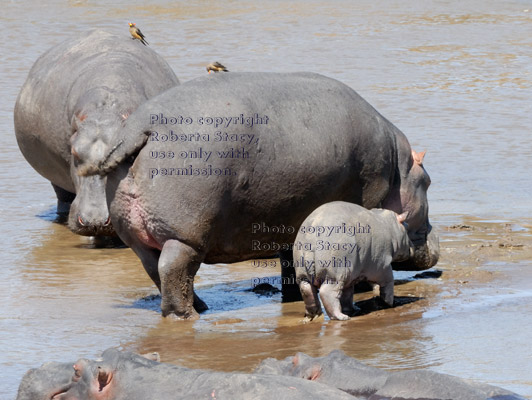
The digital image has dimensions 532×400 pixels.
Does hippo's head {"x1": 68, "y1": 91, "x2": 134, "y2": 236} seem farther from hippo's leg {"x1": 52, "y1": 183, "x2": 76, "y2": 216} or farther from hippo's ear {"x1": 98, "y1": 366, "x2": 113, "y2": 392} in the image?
hippo's ear {"x1": 98, "y1": 366, "x2": 113, "y2": 392}

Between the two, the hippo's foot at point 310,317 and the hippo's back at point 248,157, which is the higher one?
the hippo's back at point 248,157

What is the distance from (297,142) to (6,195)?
4.94m

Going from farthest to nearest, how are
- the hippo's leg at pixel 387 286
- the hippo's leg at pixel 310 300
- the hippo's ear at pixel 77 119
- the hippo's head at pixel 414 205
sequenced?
the hippo's ear at pixel 77 119 < the hippo's head at pixel 414 205 < the hippo's leg at pixel 387 286 < the hippo's leg at pixel 310 300

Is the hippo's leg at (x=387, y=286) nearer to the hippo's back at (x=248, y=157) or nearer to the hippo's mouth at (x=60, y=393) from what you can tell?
the hippo's back at (x=248, y=157)

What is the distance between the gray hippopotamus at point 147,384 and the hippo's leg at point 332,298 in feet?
8.35

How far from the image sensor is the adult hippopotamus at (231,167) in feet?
21.7

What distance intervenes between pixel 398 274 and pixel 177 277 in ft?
7.38

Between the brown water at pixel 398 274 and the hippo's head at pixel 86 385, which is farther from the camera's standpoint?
the brown water at pixel 398 274

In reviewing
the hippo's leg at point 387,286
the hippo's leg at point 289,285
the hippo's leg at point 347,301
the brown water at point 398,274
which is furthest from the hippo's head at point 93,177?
the hippo's leg at point 387,286

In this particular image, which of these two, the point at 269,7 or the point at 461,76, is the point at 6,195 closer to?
the point at 461,76

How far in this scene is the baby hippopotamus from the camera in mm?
6691

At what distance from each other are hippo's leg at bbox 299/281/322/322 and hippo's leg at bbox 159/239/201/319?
2.15 ft

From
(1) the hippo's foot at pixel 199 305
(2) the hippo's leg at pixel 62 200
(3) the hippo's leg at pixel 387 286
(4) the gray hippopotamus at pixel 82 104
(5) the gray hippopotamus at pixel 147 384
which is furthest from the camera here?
(2) the hippo's leg at pixel 62 200

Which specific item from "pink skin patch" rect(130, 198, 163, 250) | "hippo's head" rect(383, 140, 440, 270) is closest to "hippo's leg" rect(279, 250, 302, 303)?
"hippo's head" rect(383, 140, 440, 270)
